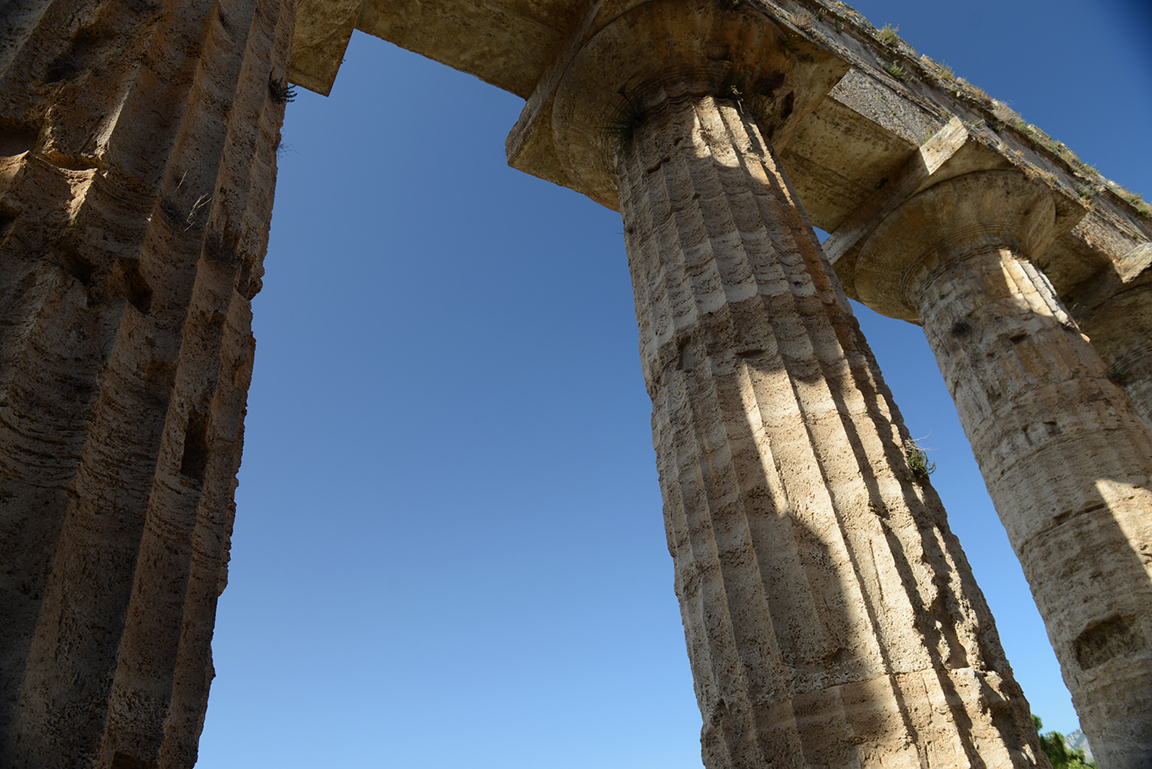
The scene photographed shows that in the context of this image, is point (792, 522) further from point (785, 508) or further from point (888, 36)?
point (888, 36)

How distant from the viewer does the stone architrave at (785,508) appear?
3.42 metres

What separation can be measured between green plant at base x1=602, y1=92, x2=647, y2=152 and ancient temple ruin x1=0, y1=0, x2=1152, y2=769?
0.04 metres

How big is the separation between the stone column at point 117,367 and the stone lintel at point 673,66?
4.05 meters

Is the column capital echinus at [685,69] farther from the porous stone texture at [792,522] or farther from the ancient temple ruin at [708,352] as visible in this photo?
Answer: the porous stone texture at [792,522]

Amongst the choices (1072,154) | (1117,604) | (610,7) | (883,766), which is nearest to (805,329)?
(883,766)

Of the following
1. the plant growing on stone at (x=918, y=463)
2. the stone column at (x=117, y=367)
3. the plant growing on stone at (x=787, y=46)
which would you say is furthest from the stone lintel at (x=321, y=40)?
the plant growing on stone at (x=918, y=463)

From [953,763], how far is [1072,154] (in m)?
11.2

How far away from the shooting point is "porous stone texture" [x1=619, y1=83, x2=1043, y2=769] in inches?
134

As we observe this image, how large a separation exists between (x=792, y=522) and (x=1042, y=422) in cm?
457

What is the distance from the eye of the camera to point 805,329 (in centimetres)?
466

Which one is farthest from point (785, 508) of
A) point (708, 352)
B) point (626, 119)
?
point (626, 119)

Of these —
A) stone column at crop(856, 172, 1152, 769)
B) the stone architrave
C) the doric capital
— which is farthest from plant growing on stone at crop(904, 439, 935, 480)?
the doric capital

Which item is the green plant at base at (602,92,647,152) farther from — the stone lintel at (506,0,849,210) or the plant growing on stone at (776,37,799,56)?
the plant growing on stone at (776,37,799,56)

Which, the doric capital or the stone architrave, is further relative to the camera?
the doric capital
